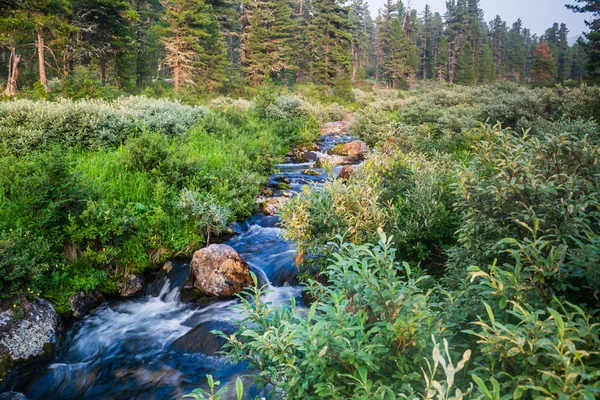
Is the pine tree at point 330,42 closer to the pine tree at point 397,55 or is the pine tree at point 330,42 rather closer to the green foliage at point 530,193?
the pine tree at point 397,55

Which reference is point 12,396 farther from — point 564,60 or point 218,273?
point 564,60

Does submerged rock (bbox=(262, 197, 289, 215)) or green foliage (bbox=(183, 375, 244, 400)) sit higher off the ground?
green foliage (bbox=(183, 375, 244, 400))

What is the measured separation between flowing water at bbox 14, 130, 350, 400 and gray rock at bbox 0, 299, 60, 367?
225mm

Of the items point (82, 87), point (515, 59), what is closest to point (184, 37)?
point (82, 87)

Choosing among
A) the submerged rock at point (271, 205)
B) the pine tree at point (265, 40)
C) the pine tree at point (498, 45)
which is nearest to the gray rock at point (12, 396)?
the submerged rock at point (271, 205)

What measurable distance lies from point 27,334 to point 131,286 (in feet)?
6.23

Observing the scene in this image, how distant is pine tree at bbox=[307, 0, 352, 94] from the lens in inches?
1647

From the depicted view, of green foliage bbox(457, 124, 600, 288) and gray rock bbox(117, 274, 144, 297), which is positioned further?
gray rock bbox(117, 274, 144, 297)

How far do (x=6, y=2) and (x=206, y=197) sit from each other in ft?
59.5

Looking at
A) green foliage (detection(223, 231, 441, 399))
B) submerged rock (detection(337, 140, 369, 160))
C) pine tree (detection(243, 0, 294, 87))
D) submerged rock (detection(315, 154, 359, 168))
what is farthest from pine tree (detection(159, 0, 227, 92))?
green foliage (detection(223, 231, 441, 399))

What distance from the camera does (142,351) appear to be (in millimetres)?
5773

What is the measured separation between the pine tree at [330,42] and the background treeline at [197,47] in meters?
0.12

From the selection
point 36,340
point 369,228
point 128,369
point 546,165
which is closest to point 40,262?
point 36,340

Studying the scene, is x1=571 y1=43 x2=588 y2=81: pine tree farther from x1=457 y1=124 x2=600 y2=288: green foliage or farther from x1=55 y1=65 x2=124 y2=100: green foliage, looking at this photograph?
x1=457 y1=124 x2=600 y2=288: green foliage
